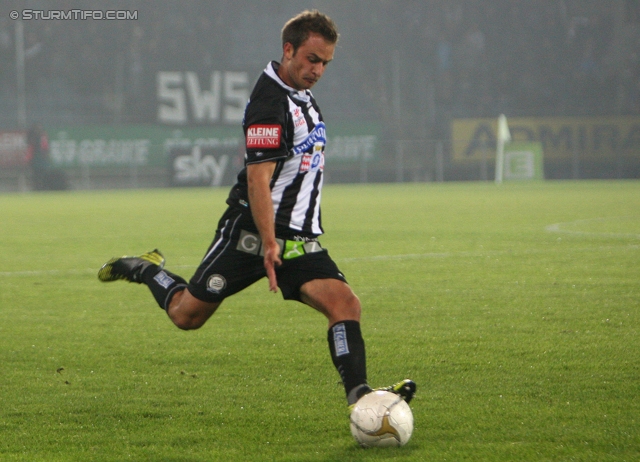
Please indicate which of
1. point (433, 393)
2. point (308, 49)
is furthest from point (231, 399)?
point (308, 49)

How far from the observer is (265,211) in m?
3.87

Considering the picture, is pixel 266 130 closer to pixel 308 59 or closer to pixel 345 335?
pixel 308 59

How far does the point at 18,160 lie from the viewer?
99.2 ft

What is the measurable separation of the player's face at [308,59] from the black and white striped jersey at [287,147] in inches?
2.3

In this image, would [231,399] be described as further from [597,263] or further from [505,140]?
[505,140]

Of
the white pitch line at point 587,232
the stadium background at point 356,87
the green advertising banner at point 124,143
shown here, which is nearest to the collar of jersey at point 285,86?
the white pitch line at point 587,232

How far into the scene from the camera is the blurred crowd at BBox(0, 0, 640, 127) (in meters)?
35.4

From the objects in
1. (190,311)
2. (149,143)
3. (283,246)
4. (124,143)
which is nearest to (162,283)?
(190,311)

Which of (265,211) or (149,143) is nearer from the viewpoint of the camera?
(265,211)

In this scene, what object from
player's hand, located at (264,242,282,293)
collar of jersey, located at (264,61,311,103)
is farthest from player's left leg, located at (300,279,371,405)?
collar of jersey, located at (264,61,311,103)

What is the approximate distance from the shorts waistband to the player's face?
2.04 feet

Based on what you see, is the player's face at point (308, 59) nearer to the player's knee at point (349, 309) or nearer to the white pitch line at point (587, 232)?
the player's knee at point (349, 309)

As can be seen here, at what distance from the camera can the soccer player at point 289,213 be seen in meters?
3.88

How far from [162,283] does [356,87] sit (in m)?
34.6
